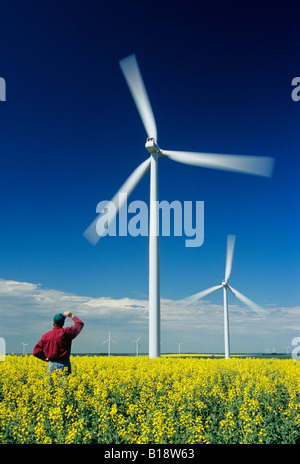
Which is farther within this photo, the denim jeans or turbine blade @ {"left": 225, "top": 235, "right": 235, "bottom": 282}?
turbine blade @ {"left": 225, "top": 235, "right": 235, "bottom": 282}

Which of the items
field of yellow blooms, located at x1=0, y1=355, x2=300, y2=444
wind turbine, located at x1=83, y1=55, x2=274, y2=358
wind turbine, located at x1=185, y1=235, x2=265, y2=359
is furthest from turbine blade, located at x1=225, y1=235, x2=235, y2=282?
field of yellow blooms, located at x1=0, y1=355, x2=300, y2=444

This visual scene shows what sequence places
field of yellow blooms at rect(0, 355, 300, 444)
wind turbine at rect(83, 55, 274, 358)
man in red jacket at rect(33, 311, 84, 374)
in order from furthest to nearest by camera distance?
wind turbine at rect(83, 55, 274, 358), man in red jacket at rect(33, 311, 84, 374), field of yellow blooms at rect(0, 355, 300, 444)

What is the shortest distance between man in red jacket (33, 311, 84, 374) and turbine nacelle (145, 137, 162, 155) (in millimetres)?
13975

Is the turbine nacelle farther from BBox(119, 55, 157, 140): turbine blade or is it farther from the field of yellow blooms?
the field of yellow blooms

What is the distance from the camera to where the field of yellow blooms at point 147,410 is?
240 inches

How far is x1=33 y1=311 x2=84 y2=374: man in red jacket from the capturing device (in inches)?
356

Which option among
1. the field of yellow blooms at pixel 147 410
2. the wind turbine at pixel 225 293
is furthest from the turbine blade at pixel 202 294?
the field of yellow blooms at pixel 147 410

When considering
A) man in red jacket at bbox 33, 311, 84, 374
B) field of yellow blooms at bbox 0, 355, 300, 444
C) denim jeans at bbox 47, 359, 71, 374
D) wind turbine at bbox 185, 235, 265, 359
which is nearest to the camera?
field of yellow blooms at bbox 0, 355, 300, 444

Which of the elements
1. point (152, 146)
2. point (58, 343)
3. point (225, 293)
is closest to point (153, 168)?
point (152, 146)

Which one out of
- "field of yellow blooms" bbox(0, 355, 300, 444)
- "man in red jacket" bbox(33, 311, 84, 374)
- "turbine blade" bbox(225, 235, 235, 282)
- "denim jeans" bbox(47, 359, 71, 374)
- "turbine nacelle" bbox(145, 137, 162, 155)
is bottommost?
"field of yellow blooms" bbox(0, 355, 300, 444)

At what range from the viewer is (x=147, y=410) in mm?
6750

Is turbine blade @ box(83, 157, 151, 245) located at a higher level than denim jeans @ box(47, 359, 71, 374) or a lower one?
higher

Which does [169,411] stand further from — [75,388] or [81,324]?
[81,324]
